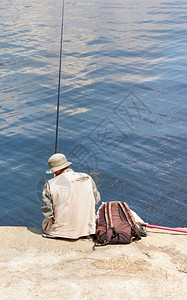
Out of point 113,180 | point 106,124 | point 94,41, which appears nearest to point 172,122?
point 106,124

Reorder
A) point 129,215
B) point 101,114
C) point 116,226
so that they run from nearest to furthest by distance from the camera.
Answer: point 116,226 → point 129,215 → point 101,114

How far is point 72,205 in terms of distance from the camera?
15.5 ft

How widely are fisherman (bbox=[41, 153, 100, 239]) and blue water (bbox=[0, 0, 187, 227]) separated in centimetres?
207

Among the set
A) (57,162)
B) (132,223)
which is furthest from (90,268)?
(57,162)

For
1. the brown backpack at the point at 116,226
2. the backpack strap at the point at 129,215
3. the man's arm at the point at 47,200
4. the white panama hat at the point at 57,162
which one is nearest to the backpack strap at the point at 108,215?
the brown backpack at the point at 116,226

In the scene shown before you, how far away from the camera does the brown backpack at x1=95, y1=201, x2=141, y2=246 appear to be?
4.77m

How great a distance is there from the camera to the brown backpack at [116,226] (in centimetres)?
477

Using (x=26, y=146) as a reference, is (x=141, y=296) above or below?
above

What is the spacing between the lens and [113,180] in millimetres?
7977

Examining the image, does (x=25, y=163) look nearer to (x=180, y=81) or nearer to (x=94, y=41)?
(x=180, y=81)

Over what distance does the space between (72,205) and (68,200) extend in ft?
0.26

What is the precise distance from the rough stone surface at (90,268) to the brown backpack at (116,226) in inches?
3.4

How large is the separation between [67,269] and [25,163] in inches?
184

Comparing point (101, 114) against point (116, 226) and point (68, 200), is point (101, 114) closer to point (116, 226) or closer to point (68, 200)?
point (116, 226)
